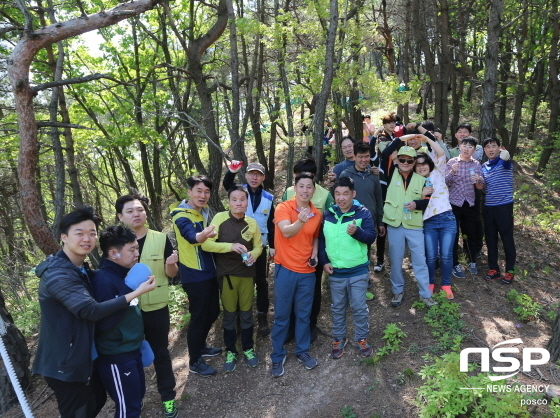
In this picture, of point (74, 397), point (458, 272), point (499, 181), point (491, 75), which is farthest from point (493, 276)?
point (74, 397)

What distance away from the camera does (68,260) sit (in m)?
2.61

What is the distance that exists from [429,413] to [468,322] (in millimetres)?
1810

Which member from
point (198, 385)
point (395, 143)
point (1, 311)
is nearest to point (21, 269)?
point (1, 311)

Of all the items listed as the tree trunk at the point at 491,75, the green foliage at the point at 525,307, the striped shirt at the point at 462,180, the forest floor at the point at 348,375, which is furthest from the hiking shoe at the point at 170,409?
the tree trunk at the point at 491,75

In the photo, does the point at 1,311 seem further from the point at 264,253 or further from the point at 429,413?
the point at 429,413

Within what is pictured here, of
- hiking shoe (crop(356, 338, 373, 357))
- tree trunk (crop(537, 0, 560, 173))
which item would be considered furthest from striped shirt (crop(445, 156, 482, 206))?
tree trunk (crop(537, 0, 560, 173))

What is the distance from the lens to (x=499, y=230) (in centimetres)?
541

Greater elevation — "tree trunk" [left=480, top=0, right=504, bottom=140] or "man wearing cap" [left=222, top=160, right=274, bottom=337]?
"tree trunk" [left=480, top=0, right=504, bottom=140]

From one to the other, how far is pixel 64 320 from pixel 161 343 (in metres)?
1.12

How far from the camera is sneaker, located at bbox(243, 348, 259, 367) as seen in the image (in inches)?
163

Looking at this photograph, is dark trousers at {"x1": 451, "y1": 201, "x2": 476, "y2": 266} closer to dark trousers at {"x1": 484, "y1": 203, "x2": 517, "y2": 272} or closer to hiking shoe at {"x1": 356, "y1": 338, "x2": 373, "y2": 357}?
dark trousers at {"x1": 484, "y1": 203, "x2": 517, "y2": 272}

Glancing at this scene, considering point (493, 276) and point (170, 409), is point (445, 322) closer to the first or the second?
point (493, 276)

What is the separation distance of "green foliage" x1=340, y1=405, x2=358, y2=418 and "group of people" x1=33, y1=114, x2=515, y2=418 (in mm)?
653

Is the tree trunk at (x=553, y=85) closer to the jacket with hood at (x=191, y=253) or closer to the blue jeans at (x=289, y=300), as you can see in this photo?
the blue jeans at (x=289, y=300)
